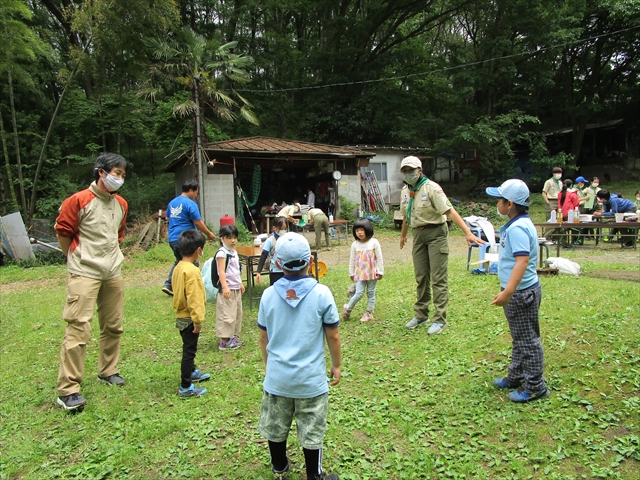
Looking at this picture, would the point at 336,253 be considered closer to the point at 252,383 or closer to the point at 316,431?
the point at 252,383

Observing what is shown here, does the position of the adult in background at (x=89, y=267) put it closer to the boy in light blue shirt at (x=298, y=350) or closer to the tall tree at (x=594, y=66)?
the boy in light blue shirt at (x=298, y=350)

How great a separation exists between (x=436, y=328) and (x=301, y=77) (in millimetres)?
25114

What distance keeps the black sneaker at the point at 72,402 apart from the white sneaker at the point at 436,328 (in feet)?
10.9

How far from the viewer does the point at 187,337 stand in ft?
11.6

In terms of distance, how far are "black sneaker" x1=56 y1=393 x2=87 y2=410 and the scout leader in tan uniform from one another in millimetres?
3333

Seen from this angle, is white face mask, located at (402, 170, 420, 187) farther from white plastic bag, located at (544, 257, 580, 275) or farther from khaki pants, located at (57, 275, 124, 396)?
white plastic bag, located at (544, 257, 580, 275)

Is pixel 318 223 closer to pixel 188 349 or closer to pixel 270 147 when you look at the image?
pixel 270 147

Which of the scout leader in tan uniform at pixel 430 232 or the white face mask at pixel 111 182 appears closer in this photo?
the white face mask at pixel 111 182

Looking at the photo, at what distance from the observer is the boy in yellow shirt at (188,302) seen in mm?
3502

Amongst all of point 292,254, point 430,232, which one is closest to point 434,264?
point 430,232

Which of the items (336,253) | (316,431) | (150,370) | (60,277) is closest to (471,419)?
(316,431)

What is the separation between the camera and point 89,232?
357 cm

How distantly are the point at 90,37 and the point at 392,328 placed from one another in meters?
16.2

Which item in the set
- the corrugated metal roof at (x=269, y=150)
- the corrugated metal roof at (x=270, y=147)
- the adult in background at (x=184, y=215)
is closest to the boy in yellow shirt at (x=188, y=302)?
the adult in background at (x=184, y=215)
